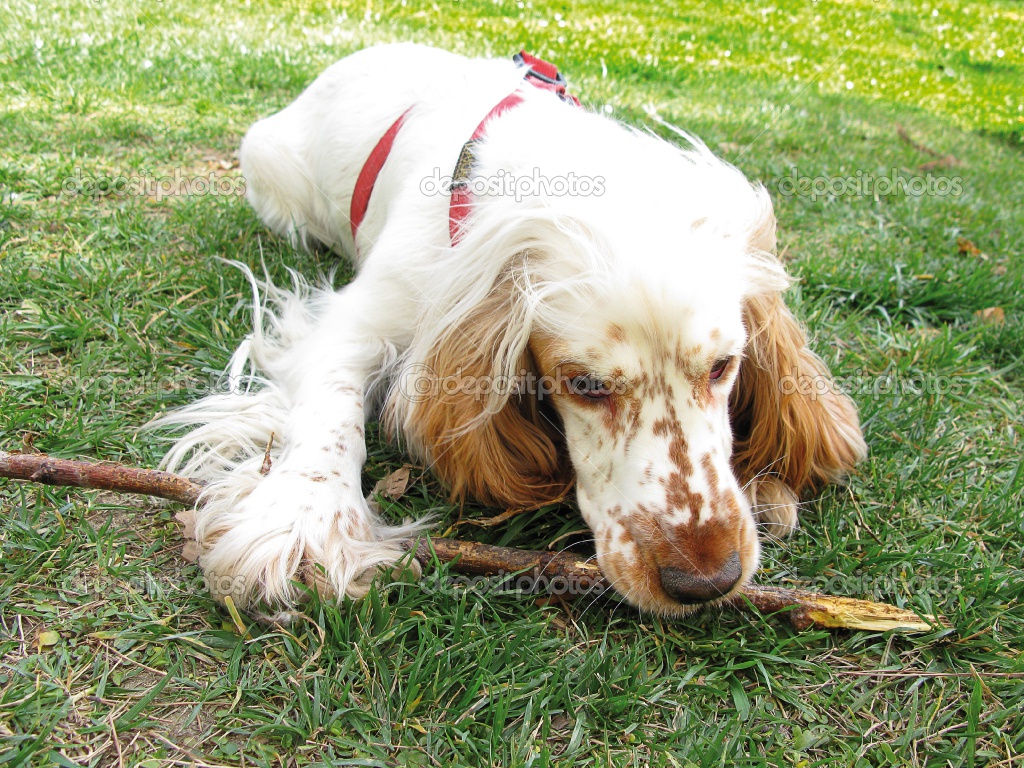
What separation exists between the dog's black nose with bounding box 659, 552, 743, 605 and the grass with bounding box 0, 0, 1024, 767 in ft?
0.61

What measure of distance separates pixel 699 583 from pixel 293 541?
110 centimetres

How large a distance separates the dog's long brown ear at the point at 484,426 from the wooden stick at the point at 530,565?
0.88 feet

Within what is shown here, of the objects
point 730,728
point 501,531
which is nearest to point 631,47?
point 501,531

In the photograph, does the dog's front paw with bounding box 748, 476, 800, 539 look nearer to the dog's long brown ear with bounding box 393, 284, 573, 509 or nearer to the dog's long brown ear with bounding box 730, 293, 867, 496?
the dog's long brown ear with bounding box 730, 293, 867, 496

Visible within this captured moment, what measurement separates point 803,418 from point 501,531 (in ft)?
3.54

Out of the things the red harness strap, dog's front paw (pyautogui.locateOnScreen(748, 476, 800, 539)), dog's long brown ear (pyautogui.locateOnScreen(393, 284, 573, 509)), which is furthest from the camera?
the red harness strap

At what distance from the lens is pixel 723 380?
7.66ft

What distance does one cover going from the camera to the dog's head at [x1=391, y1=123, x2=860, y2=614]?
2.11 m

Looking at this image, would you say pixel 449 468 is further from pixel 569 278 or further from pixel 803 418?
pixel 803 418

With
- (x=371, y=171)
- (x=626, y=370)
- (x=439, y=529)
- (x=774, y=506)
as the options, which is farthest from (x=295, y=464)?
(x=371, y=171)

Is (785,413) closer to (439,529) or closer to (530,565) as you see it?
(530,565)

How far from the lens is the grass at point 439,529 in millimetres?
1832

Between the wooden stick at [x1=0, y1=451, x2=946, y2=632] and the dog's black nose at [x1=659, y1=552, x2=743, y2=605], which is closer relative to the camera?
the dog's black nose at [x1=659, y1=552, x2=743, y2=605]

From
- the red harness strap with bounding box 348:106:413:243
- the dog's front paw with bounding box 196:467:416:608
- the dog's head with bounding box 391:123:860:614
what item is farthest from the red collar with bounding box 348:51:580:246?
the dog's front paw with bounding box 196:467:416:608
